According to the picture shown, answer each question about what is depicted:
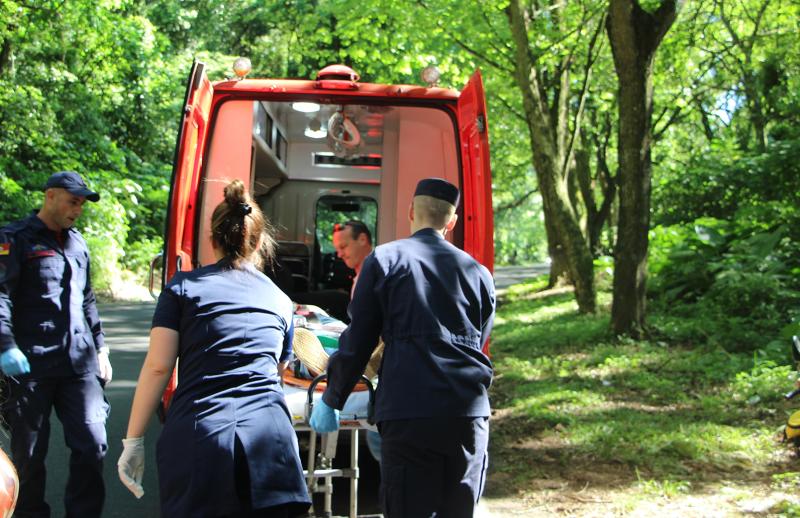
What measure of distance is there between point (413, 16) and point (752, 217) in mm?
6445

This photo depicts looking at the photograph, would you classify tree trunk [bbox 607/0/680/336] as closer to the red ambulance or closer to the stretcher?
the red ambulance

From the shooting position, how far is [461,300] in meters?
3.15

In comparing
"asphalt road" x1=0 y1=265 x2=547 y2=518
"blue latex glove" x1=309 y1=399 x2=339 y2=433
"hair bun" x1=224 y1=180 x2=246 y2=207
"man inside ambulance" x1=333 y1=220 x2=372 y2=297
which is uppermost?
"hair bun" x1=224 y1=180 x2=246 y2=207

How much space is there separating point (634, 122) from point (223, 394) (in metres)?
8.09

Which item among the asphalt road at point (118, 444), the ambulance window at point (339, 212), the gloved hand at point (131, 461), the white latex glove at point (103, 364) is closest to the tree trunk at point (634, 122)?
the ambulance window at point (339, 212)

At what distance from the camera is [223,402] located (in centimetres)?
279

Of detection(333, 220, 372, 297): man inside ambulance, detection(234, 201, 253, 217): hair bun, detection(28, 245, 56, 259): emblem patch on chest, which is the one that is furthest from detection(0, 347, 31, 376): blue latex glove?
detection(333, 220, 372, 297): man inside ambulance

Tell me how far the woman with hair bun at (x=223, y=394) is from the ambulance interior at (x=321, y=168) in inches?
44.5

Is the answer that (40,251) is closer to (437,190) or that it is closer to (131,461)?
(131,461)

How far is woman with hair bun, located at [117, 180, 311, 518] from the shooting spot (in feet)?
8.95

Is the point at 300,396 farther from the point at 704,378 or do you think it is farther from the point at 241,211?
the point at 704,378

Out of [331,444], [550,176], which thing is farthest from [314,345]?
[550,176]

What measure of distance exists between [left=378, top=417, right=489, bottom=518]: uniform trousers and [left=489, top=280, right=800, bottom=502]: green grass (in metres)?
2.87

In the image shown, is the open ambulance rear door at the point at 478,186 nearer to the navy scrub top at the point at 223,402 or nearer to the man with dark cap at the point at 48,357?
the man with dark cap at the point at 48,357
